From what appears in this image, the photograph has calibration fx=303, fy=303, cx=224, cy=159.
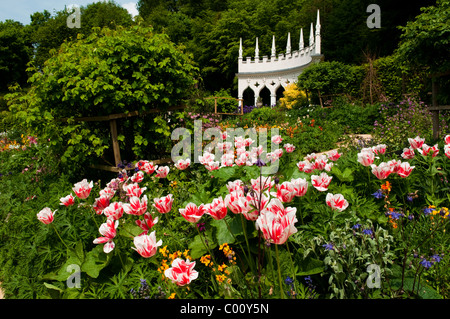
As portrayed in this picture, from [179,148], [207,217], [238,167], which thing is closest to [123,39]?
[179,148]

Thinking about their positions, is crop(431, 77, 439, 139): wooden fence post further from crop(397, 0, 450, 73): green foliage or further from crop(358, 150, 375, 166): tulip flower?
crop(358, 150, 375, 166): tulip flower

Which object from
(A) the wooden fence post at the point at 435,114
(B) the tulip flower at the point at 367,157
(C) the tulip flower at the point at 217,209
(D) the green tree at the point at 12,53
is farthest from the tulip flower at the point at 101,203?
(D) the green tree at the point at 12,53

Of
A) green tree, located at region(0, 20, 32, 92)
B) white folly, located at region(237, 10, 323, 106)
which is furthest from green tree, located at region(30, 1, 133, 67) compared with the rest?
white folly, located at region(237, 10, 323, 106)

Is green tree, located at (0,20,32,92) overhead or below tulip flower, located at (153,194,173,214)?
overhead

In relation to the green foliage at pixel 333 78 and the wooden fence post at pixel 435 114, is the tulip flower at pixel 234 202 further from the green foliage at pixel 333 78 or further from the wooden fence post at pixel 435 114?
the green foliage at pixel 333 78

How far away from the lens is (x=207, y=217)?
2.21 metres

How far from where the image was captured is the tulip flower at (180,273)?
1334 mm

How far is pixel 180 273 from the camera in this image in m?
1.35

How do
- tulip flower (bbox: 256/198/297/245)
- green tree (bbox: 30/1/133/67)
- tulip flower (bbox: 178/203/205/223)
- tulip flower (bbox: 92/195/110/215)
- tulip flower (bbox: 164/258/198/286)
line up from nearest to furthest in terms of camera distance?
1. tulip flower (bbox: 256/198/297/245)
2. tulip flower (bbox: 164/258/198/286)
3. tulip flower (bbox: 178/203/205/223)
4. tulip flower (bbox: 92/195/110/215)
5. green tree (bbox: 30/1/133/67)

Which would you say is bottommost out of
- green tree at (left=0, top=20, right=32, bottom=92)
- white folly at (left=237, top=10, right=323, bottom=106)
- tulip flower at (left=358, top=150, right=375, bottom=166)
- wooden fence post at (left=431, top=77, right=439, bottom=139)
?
tulip flower at (left=358, top=150, right=375, bottom=166)

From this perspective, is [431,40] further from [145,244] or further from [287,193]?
[145,244]

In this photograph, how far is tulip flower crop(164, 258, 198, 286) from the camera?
1334 millimetres

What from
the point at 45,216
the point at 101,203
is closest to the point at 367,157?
the point at 101,203
